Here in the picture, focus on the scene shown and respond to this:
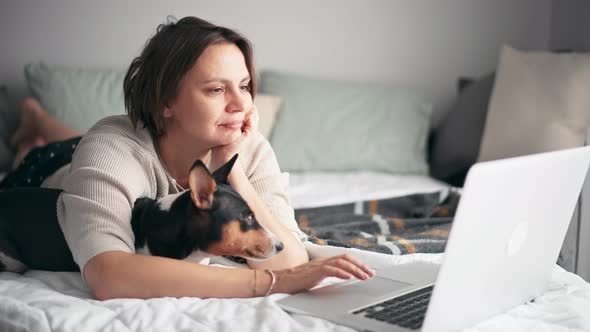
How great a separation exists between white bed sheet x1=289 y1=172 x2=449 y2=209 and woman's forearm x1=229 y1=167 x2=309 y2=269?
0.81 metres

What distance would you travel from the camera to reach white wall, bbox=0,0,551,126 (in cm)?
292

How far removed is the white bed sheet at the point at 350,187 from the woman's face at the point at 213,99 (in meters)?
0.93

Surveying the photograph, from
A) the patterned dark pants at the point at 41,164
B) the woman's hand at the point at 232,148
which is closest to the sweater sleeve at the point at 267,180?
the woman's hand at the point at 232,148

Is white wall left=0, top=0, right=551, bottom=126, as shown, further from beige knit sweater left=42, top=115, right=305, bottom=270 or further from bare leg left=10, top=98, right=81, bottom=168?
beige knit sweater left=42, top=115, right=305, bottom=270

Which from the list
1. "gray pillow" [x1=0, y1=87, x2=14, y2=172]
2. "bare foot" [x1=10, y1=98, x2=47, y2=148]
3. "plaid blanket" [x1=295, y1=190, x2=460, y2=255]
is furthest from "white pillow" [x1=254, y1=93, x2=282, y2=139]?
"gray pillow" [x1=0, y1=87, x2=14, y2=172]

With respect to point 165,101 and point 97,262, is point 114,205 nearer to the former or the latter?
point 97,262

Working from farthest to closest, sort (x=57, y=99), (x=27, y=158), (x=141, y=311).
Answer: (x=57, y=99)
(x=27, y=158)
(x=141, y=311)

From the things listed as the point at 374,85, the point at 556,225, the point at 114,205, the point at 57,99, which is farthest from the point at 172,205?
the point at 374,85

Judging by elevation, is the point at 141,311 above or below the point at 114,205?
below

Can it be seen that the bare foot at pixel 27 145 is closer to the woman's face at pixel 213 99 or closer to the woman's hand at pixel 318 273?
→ the woman's face at pixel 213 99

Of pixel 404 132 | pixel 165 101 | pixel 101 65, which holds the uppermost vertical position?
pixel 165 101

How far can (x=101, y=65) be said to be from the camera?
3.01m

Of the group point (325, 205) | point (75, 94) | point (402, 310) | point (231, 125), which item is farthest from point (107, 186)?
point (75, 94)

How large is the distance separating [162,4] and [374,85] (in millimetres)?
1037
